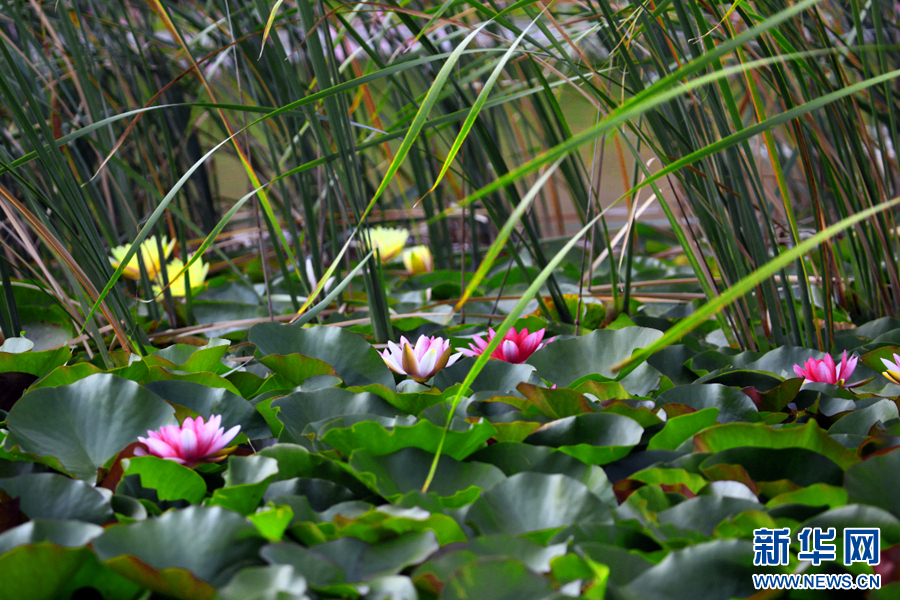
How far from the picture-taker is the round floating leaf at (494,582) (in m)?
0.28

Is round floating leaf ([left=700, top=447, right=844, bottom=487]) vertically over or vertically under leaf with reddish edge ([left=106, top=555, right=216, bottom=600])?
under

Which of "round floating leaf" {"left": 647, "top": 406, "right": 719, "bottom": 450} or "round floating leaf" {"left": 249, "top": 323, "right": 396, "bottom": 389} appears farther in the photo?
"round floating leaf" {"left": 249, "top": 323, "right": 396, "bottom": 389}

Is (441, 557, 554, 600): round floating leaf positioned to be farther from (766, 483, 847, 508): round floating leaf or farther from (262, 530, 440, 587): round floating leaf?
(766, 483, 847, 508): round floating leaf

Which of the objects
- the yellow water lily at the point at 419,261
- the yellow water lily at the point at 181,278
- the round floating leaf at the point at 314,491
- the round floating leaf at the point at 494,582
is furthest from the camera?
the yellow water lily at the point at 419,261

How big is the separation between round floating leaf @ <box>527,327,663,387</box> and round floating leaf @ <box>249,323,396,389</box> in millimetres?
149

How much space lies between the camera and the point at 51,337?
758 mm

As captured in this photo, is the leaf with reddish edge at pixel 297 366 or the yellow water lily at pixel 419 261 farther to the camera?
the yellow water lily at pixel 419 261

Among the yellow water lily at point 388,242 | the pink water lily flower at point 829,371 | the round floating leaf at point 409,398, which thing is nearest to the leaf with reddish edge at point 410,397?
the round floating leaf at point 409,398

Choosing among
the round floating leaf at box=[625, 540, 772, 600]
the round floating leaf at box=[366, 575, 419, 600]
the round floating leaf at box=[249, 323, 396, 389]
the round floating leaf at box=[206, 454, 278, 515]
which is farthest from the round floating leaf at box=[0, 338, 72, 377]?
the round floating leaf at box=[625, 540, 772, 600]

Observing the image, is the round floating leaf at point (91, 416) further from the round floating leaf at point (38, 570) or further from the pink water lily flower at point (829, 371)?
the pink water lily flower at point (829, 371)

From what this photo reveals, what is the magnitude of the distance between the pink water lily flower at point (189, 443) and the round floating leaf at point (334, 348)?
0.52 feet

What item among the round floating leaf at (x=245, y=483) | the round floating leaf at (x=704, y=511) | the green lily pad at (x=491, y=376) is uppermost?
the round floating leaf at (x=245, y=483)

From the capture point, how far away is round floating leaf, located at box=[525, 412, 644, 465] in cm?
40

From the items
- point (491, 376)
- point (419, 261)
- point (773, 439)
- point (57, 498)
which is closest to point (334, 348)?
point (491, 376)
